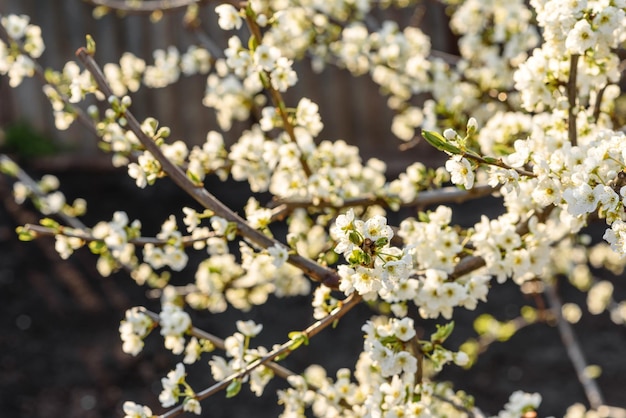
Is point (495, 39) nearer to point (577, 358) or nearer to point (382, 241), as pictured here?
point (577, 358)

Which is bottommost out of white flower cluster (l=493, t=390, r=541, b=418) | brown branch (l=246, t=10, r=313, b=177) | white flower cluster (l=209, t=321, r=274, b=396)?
white flower cluster (l=493, t=390, r=541, b=418)

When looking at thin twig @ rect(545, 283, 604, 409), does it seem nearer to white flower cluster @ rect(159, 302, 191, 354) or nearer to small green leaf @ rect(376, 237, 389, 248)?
white flower cluster @ rect(159, 302, 191, 354)

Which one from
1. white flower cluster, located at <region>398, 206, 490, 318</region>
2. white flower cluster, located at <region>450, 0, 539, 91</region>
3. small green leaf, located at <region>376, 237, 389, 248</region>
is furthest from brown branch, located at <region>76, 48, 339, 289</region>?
white flower cluster, located at <region>450, 0, 539, 91</region>

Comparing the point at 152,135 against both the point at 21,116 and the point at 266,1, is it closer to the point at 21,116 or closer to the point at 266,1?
the point at 266,1

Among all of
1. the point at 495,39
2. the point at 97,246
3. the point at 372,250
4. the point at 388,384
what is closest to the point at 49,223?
the point at 97,246

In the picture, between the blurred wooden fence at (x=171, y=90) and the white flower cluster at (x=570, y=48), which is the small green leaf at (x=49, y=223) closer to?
the white flower cluster at (x=570, y=48)

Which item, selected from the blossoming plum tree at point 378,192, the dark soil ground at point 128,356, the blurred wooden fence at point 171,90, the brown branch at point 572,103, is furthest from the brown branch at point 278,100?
the blurred wooden fence at point 171,90
